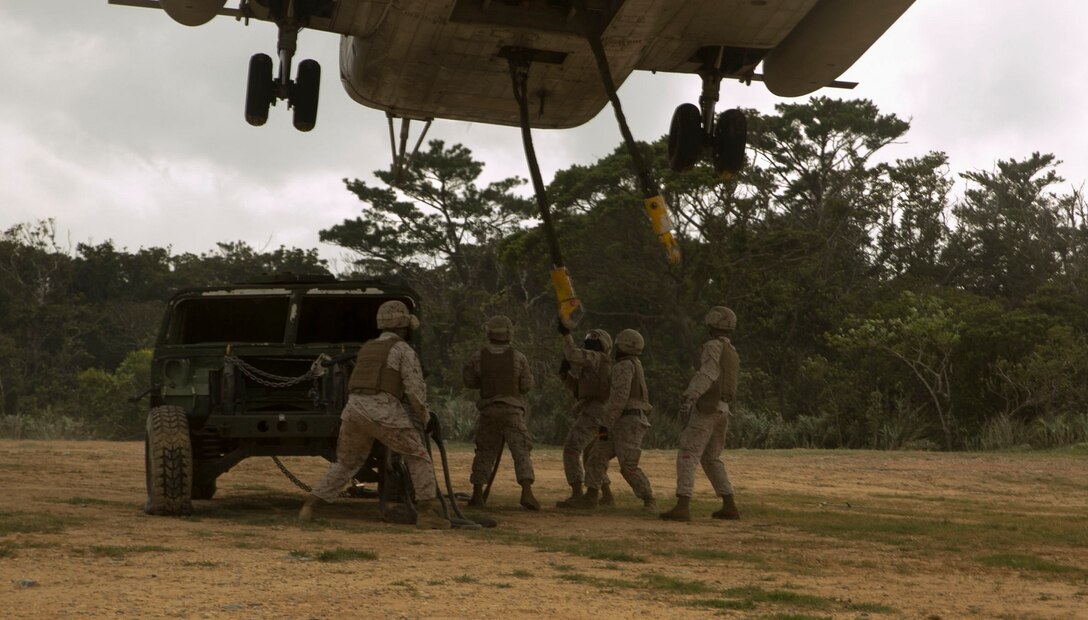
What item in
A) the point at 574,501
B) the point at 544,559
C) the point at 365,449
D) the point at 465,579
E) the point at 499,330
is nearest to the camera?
the point at 465,579

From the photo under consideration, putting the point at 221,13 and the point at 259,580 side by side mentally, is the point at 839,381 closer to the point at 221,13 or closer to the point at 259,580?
the point at 221,13

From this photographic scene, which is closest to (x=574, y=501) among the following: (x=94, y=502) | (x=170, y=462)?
(x=170, y=462)

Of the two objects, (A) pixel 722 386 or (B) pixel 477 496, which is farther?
(B) pixel 477 496

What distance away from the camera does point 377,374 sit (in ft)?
28.7

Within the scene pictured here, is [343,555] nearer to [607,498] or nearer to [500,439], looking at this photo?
[500,439]

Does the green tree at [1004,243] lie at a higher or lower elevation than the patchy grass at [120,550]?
higher

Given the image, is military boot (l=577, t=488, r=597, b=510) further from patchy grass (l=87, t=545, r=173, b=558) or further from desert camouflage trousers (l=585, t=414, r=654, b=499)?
patchy grass (l=87, t=545, r=173, b=558)

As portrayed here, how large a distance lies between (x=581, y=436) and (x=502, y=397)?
86cm

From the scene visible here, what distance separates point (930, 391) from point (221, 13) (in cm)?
1639

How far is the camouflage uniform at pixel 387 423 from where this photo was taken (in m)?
8.68

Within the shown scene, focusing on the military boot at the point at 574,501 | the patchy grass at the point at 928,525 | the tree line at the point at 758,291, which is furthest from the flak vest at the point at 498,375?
the tree line at the point at 758,291

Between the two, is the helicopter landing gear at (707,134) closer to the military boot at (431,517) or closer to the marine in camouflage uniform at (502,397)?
the marine in camouflage uniform at (502,397)

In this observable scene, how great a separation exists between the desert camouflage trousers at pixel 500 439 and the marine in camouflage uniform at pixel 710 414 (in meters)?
1.27

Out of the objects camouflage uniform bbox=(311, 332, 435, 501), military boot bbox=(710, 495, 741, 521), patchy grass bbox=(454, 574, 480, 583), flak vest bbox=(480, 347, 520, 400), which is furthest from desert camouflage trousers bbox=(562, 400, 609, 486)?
patchy grass bbox=(454, 574, 480, 583)
